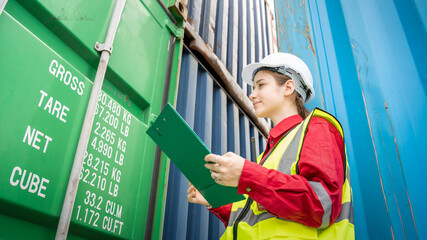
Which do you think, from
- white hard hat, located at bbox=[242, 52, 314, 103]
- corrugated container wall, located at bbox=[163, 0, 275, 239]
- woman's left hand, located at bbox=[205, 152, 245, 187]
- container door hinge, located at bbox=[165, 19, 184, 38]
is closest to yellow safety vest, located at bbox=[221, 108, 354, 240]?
woman's left hand, located at bbox=[205, 152, 245, 187]

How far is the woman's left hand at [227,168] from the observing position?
1.17 m

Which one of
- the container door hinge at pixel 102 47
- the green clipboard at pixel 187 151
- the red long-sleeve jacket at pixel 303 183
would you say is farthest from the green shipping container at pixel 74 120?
the red long-sleeve jacket at pixel 303 183

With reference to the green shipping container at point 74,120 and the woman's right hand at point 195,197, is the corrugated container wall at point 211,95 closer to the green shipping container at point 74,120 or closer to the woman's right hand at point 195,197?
the green shipping container at point 74,120

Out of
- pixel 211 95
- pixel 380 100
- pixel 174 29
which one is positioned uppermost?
pixel 174 29

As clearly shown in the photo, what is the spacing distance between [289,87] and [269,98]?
140 mm

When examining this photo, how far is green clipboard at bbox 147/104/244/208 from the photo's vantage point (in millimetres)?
1233

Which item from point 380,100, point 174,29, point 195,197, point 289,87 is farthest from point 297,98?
point 174,29

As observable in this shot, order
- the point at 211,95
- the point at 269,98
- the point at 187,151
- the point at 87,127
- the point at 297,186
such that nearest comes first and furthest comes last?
the point at 297,186
the point at 187,151
the point at 87,127
the point at 269,98
the point at 211,95

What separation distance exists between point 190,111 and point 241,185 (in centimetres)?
148

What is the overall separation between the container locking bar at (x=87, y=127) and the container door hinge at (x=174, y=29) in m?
0.70

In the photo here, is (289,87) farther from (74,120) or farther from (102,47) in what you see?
(74,120)

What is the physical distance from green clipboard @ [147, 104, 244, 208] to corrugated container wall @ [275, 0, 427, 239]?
2.06 feet

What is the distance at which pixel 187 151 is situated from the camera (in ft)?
4.23

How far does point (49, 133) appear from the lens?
1336mm
